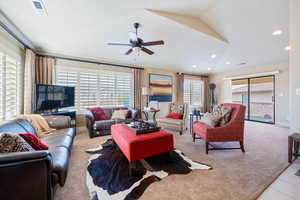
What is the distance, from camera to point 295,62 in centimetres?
221

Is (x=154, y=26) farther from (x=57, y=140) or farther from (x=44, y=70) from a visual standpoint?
(x=44, y=70)

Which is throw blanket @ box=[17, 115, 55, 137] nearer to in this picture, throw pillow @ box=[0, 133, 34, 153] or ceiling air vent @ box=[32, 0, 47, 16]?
throw pillow @ box=[0, 133, 34, 153]

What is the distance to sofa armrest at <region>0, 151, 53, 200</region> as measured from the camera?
101cm

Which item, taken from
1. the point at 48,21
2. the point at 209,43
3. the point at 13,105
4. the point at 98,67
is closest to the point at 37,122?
the point at 13,105

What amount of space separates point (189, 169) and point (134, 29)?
10.4 ft

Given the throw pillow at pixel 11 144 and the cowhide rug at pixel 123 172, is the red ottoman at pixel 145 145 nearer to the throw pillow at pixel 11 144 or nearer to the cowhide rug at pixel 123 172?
the cowhide rug at pixel 123 172

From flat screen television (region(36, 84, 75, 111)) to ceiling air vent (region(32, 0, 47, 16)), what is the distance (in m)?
1.74

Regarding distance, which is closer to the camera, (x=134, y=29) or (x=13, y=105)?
(x=13, y=105)

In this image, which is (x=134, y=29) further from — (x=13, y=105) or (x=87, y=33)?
(x=13, y=105)

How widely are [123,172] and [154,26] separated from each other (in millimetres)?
3043

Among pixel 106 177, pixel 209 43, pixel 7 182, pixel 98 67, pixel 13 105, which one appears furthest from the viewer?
pixel 98 67

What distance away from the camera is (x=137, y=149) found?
6.15 ft

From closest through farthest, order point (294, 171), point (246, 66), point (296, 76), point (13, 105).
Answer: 1. point (294, 171)
2. point (296, 76)
3. point (13, 105)
4. point (246, 66)

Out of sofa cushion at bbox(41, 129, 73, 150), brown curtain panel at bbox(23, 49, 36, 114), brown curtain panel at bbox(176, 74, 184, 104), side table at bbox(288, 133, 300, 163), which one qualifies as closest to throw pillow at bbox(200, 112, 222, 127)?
side table at bbox(288, 133, 300, 163)
